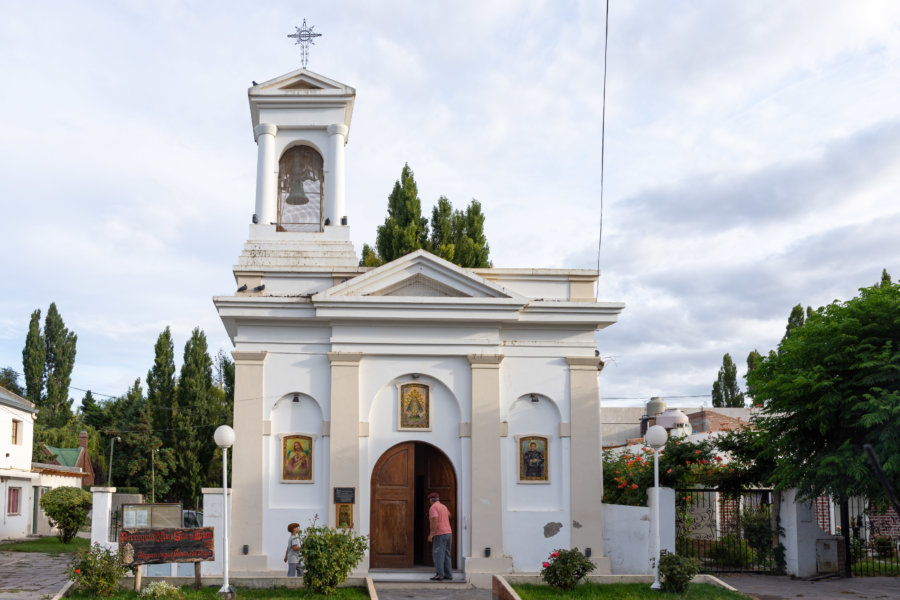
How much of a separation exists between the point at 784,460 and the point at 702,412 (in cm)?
2697

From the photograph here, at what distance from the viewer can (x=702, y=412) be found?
44.9 meters

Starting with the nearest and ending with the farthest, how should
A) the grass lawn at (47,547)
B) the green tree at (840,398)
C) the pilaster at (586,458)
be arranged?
1. the green tree at (840,398)
2. the pilaster at (586,458)
3. the grass lawn at (47,547)

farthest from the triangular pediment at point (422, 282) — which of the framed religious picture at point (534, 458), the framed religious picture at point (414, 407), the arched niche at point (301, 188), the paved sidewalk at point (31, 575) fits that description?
the paved sidewalk at point (31, 575)

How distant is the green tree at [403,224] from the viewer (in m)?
32.2

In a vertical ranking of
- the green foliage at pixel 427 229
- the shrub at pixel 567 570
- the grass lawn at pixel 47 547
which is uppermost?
the green foliage at pixel 427 229

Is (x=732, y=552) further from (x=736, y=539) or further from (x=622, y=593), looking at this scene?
(x=622, y=593)

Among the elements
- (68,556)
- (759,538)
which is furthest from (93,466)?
(759,538)

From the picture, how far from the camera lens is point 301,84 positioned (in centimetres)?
2131

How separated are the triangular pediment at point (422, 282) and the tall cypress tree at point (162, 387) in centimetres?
3457

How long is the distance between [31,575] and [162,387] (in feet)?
101

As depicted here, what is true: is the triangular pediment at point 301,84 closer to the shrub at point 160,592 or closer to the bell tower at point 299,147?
the bell tower at point 299,147

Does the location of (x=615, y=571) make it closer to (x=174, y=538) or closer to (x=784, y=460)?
(x=784, y=460)

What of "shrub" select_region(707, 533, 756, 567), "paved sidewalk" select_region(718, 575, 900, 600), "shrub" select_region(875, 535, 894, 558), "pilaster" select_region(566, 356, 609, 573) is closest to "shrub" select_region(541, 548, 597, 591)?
"pilaster" select_region(566, 356, 609, 573)

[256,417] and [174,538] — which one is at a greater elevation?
[256,417]
